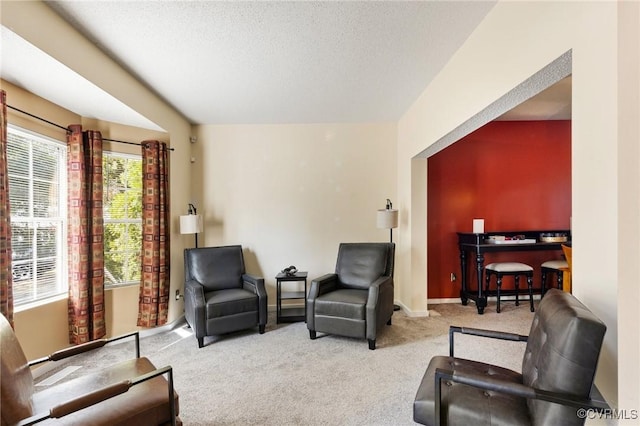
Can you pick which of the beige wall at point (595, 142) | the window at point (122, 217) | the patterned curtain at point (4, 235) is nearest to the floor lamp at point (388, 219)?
the beige wall at point (595, 142)

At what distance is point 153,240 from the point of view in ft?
10.5

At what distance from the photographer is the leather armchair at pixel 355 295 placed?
2.81 meters

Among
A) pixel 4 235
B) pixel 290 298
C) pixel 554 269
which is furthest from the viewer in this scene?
pixel 554 269

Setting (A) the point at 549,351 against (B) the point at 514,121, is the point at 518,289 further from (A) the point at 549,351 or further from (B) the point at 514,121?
(A) the point at 549,351

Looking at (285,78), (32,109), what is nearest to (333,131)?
(285,78)

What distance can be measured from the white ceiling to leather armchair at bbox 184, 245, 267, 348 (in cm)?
175

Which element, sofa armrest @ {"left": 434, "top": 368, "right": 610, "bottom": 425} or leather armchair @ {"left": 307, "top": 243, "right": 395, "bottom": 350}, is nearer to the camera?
sofa armrest @ {"left": 434, "top": 368, "right": 610, "bottom": 425}

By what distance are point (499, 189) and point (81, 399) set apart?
498 centimetres

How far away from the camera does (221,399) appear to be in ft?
6.63

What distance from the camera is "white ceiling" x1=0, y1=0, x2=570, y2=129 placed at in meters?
1.80

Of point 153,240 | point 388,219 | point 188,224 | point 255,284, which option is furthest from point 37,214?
point 388,219

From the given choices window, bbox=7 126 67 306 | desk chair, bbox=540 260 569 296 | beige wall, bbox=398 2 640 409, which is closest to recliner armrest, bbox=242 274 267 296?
window, bbox=7 126 67 306

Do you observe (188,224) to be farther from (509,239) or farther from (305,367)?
(509,239)

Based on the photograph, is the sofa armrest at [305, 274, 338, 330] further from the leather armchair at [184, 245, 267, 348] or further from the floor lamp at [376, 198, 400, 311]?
the floor lamp at [376, 198, 400, 311]
